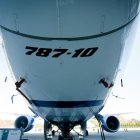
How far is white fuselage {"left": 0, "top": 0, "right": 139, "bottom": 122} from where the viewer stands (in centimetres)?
434

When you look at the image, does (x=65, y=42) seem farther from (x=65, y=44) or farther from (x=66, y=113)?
(x=66, y=113)

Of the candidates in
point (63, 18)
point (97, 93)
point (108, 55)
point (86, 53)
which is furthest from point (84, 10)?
point (97, 93)

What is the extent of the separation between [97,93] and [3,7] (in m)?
2.90

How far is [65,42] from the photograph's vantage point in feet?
15.2

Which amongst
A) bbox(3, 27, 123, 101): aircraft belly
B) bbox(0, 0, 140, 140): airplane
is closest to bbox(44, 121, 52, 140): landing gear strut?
bbox(0, 0, 140, 140): airplane

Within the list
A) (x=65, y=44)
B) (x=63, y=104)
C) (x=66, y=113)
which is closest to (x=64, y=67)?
(x=65, y=44)

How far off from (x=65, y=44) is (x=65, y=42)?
0.14 ft

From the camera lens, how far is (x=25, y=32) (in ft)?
15.3

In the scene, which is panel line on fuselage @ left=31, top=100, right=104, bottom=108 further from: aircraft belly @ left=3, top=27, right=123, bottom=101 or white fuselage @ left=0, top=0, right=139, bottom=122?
aircraft belly @ left=3, top=27, right=123, bottom=101

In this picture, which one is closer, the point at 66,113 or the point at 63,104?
the point at 63,104

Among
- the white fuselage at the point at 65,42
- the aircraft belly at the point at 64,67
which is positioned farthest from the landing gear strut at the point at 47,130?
the aircraft belly at the point at 64,67

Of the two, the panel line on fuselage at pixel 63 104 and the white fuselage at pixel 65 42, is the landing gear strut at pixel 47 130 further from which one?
the white fuselage at pixel 65 42

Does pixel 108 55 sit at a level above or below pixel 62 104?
above

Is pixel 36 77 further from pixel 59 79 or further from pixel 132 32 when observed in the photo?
pixel 132 32
